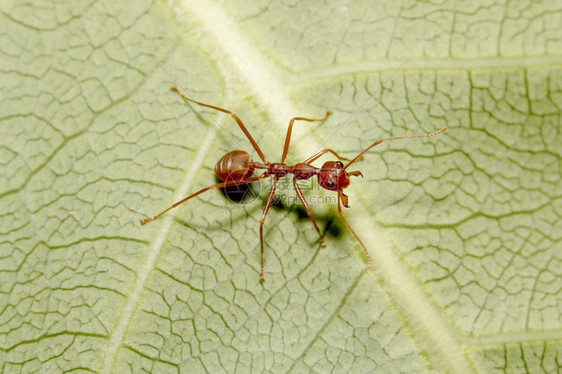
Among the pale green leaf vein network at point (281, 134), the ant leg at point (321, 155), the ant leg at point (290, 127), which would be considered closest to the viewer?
the pale green leaf vein network at point (281, 134)

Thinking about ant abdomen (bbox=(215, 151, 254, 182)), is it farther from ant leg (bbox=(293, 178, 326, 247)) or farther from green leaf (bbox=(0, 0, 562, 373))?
ant leg (bbox=(293, 178, 326, 247))

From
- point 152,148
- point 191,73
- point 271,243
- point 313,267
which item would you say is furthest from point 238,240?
point 191,73

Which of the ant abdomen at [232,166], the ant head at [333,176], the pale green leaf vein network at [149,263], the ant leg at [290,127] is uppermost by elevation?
the ant leg at [290,127]

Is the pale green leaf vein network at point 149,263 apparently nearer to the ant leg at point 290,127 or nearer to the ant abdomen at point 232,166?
the ant abdomen at point 232,166

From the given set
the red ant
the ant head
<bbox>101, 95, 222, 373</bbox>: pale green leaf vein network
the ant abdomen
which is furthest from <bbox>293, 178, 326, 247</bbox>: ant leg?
<bbox>101, 95, 222, 373</bbox>: pale green leaf vein network

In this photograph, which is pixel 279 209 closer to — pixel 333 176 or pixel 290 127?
pixel 333 176

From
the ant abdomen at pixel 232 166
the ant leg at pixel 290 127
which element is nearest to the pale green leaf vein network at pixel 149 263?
the ant abdomen at pixel 232 166

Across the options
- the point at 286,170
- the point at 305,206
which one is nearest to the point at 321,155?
the point at 286,170
